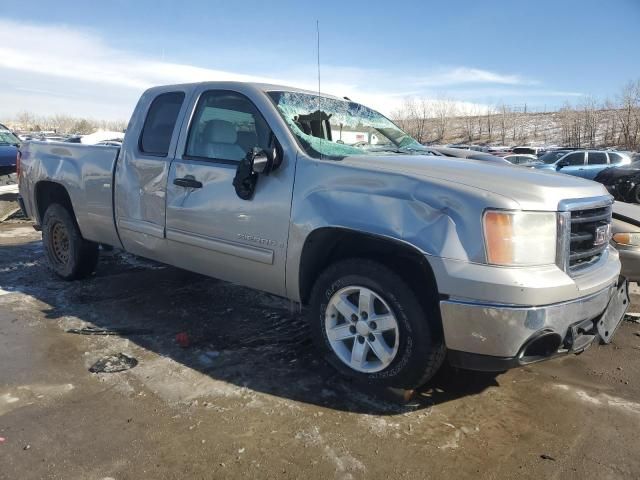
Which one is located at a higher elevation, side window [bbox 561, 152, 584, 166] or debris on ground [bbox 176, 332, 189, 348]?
side window [bbox 561, 152, 584, 166]

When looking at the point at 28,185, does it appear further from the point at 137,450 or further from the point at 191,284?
the point at 137,450

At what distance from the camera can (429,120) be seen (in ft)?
228

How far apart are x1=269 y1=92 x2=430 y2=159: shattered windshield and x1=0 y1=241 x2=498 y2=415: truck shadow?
1.48m

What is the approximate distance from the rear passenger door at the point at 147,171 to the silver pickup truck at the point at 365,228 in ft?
0.05

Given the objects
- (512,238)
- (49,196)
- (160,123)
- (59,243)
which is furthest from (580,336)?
(49,196)

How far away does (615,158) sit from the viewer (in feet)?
55.4

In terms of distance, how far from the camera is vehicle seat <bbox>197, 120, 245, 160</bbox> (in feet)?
12.5

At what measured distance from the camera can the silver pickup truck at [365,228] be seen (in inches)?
106

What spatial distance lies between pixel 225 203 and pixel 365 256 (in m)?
1.11

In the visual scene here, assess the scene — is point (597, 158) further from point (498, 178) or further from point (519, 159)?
point (498, 178)

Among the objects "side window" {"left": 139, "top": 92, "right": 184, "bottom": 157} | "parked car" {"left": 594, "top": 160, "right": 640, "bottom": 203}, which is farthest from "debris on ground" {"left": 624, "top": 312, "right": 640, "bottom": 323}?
"parked car" {"left": 594, "top": 160, "right": 640, "bottom": 203}

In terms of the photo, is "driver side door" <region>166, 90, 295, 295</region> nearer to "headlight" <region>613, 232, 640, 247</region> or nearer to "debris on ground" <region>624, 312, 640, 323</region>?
"headlight" <region>613, 232, 640, 247</region>

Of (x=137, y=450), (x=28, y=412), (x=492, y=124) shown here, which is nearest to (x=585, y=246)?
(x=137, y=450)

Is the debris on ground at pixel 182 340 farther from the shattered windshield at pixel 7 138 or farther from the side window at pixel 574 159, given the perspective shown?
the side window at pixel 574 159
